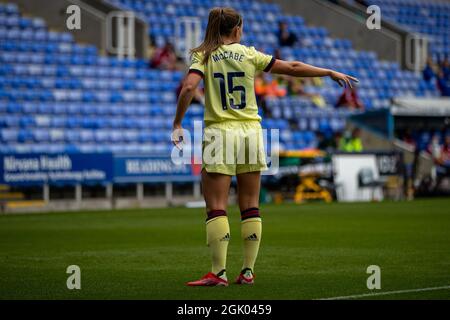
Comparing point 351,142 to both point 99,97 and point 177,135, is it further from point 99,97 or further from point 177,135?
point 177,135

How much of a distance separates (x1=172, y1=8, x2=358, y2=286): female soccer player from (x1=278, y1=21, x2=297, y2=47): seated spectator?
25.3 metres

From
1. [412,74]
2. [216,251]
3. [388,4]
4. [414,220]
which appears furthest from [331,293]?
[388,4]

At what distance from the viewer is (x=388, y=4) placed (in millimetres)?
39344

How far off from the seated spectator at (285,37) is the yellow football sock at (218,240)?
2562cm

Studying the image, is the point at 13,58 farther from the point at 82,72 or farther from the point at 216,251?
the point at 216,251

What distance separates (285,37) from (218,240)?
25.7 meters

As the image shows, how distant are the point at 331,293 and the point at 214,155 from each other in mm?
1403

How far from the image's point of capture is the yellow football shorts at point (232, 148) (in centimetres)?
739

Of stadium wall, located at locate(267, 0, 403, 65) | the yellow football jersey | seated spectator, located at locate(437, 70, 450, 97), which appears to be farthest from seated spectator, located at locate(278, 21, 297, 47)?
the yellow football jersey

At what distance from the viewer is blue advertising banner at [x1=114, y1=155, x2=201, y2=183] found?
896 inches

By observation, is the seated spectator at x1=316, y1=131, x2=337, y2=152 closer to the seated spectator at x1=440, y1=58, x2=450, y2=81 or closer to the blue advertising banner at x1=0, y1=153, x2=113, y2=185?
the blue advertising banner at x1=0, y1=153, x2=113, y2=185

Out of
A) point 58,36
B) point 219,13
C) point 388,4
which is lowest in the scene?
point 219,13

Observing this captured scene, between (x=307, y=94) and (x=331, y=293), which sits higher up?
(x=307, y=94)

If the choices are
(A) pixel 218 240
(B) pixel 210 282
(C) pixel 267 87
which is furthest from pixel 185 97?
(C) pixel 267 87
